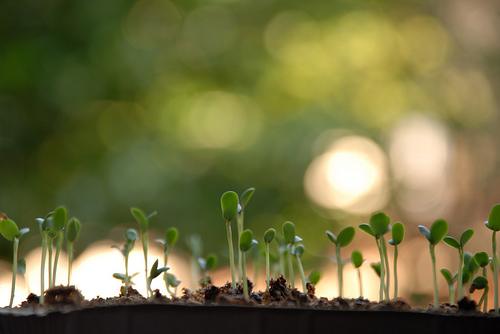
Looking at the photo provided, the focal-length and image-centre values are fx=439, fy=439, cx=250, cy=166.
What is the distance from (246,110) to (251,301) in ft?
7.57

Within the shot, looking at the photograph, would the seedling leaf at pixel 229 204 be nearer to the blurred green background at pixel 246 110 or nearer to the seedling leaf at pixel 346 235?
the seedling leaf at pixel 346 235

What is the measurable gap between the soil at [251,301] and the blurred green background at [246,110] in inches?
72.1

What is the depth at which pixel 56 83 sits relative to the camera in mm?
2221

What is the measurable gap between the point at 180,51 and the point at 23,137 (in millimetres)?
1011

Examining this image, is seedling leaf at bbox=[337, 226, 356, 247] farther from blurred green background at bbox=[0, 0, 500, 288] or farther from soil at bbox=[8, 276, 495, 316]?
blurred green background at bbox=[0, 0, 500, 288]

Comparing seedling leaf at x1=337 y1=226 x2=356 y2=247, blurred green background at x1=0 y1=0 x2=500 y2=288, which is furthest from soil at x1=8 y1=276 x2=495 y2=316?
blurred green background at x1=0 y1=0 x2=500 y2=288

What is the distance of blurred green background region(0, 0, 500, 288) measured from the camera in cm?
230

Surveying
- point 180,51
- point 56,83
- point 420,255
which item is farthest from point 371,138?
point 56,83

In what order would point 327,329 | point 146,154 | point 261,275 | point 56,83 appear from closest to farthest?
point 327,329 → point 56,83 → point 146,154 → point 261,275

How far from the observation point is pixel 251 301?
1.41ft

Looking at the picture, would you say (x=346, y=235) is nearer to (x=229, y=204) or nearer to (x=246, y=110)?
(x=229, y=204)

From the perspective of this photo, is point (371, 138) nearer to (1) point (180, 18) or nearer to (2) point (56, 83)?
(1) point (180, 18)

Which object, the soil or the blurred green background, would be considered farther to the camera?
the blurred green background

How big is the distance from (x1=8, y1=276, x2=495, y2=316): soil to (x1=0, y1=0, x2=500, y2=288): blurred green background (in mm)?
1832
